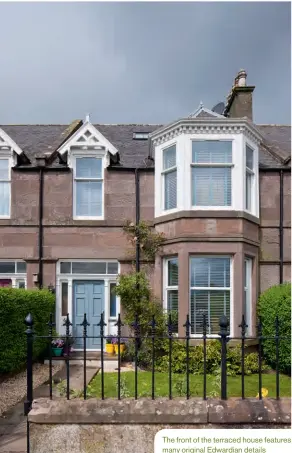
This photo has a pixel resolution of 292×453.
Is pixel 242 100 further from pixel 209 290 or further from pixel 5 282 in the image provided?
pixel 5 282

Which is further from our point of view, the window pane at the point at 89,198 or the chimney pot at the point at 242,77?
the chimney pot at the point at 242,77

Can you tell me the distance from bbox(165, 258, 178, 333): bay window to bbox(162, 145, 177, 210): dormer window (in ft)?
5.66

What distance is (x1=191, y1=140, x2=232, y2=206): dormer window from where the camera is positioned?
1115cm

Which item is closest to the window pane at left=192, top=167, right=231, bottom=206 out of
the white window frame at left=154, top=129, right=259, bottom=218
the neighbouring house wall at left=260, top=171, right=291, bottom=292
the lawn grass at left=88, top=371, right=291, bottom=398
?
the white window frame at left=154, top=129, right=259, bottom=218

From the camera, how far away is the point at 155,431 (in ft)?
14.9

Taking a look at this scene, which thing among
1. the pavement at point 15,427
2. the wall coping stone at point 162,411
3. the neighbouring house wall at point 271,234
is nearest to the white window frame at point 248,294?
the neighbouring house wall at point 271,234

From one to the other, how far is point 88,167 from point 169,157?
2787mm

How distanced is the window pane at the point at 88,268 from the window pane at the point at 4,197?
9.42ft

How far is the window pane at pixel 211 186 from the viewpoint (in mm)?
→ 11141

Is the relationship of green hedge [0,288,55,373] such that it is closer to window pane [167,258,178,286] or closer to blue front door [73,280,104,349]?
blue front door [73,280,104,349]

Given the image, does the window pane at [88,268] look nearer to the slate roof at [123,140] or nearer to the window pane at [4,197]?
the window pane at [4,197]

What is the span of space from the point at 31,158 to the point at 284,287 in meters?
9.20

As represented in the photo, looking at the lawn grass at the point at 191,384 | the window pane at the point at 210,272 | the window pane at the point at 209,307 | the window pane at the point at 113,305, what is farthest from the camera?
the window pane at the point at 113,305

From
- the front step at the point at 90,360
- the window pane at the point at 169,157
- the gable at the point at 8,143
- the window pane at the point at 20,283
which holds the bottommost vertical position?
the front step at the point at 90,360
